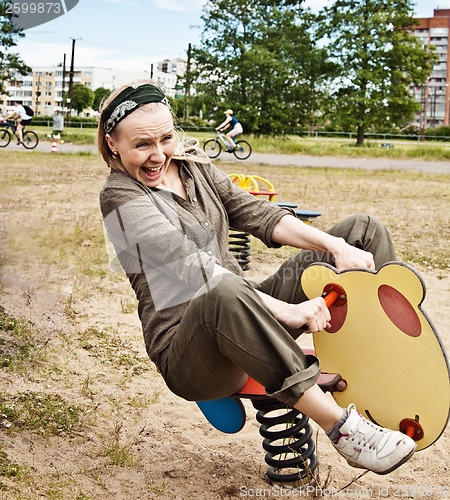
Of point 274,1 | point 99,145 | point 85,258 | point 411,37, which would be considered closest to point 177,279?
point 99,145

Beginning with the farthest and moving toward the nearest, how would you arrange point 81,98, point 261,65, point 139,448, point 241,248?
point 81,98 → point 261,65 → point 241,248 → point 139,448

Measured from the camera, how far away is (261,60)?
709 inches

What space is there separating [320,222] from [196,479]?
490 cm

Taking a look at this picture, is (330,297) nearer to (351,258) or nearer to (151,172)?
(351,258)

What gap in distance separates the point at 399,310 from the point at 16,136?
1454 centimetres

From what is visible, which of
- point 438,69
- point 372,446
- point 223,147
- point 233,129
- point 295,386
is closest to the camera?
point 295,386

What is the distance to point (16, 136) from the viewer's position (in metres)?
14.9

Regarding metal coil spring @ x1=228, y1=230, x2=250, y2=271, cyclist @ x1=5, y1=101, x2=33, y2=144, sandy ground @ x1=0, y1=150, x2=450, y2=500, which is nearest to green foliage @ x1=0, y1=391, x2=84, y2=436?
sandy ground @ x1=0, y1=150, x2=450, y2=500

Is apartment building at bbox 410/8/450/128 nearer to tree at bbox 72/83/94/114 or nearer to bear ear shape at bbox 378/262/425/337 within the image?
tree at bbox 72/83/94/114

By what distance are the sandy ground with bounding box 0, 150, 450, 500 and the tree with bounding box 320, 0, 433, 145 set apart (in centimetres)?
2270

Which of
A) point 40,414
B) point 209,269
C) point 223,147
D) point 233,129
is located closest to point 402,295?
point 209,269

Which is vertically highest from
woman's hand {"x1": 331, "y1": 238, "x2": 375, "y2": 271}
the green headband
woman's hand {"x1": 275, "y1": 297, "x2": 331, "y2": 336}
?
the green headband

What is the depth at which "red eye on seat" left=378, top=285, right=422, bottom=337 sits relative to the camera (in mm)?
1737

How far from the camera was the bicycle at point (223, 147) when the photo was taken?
14188 mm
